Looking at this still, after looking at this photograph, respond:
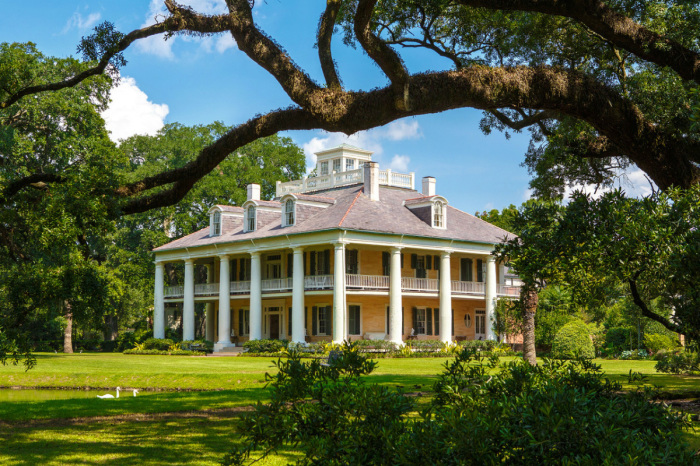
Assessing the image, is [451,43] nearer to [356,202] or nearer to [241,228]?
[356,202]

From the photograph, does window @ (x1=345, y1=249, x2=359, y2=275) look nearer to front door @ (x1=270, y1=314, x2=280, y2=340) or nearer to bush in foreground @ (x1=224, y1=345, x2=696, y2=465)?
front door @ (x1=270, y1=314, x2=280, y2=340)

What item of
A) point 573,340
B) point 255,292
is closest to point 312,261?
point 255,292

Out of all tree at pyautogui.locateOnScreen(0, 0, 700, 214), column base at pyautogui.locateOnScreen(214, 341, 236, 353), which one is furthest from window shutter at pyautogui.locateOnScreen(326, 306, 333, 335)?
tree at pyautogui.locateOnScreen(0, 0, 700, 214)

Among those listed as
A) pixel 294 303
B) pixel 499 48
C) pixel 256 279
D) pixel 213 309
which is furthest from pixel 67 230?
pixel 213 309

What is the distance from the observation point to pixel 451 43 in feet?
49.5

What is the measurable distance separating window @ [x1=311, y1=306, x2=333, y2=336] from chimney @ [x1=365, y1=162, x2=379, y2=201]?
697cm

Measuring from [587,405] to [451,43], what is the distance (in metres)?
11.3

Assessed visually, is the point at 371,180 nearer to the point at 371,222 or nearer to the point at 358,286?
the point at 371,222

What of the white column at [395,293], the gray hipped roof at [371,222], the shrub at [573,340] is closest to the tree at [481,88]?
the shrub at [573,340]

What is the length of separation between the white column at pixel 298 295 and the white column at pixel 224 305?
626 cm

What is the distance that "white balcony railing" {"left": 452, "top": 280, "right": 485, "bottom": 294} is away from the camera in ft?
144

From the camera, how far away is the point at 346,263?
39875 millimetres

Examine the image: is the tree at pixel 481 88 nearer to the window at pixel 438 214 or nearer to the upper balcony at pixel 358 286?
the upper balcony at pixel 358 286

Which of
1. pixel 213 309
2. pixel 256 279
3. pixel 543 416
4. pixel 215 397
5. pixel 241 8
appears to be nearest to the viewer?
pixel 543 416
